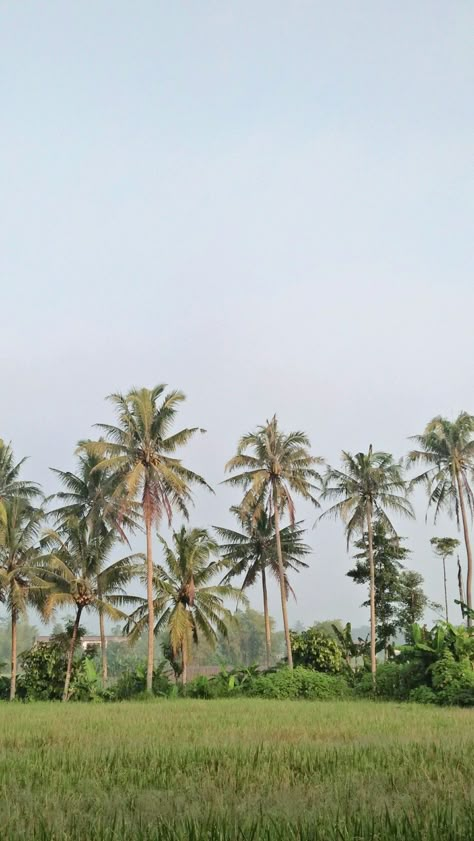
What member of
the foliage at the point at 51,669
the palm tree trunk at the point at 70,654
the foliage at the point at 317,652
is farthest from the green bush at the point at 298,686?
the palm tree trunk at the point at 70,654

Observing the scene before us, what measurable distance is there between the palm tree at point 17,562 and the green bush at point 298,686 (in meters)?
9.68

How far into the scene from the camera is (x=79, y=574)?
31.9 m

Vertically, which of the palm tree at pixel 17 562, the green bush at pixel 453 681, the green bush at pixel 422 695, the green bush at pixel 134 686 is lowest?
the green bush at pixel 134 686

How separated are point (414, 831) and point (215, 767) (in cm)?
454

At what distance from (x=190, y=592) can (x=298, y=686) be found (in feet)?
25.8

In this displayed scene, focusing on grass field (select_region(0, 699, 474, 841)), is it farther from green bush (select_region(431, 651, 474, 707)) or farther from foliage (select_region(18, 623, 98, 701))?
foliage (select_region(18, 623, 98, 701))

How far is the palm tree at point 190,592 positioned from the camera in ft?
Result: 110

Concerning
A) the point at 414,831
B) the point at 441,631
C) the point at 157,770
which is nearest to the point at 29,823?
the point at 414,831

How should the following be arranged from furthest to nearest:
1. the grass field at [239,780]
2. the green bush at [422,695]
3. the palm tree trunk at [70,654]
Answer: the palm tree trunk at [70,654]
the green bush at [422,695]
the grass field at [239,780]

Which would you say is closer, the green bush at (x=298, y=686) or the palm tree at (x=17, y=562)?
the green bush at (x=298, y=686)

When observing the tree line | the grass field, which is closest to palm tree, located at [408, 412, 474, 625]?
the tree line

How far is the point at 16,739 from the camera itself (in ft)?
41.6

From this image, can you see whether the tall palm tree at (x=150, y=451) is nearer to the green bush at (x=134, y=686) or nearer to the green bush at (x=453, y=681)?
the green bush at (x=134, y=686)

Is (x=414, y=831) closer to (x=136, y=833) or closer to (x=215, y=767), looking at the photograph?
(x=136, y=833)
